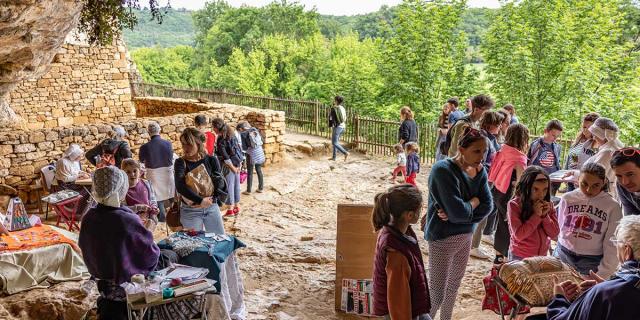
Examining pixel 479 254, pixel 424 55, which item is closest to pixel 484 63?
pixel 424 55

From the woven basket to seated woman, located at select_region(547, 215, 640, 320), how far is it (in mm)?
295

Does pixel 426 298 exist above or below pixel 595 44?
below

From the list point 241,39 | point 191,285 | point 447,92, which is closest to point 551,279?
point 191,285

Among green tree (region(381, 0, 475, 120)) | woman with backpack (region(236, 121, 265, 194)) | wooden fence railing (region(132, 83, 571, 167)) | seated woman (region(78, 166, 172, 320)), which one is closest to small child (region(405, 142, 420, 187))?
woman with backpack (region(236, 121, 265, 194))

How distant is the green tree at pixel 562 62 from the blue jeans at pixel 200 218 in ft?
43.9

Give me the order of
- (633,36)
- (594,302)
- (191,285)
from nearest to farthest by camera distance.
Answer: (594,302)
(191,285)
(633,36)

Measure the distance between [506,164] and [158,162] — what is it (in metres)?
4.42

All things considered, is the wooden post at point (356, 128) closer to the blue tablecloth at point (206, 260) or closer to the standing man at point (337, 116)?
the standing man at point (337, 116)

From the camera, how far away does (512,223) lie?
4.12m

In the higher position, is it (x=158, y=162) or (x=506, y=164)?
(x=506, y=164)

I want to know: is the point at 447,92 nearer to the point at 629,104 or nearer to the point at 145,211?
the point at 629,104

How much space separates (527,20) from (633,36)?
7.91m

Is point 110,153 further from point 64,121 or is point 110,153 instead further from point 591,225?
point 64,121

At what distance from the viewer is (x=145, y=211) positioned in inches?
207
